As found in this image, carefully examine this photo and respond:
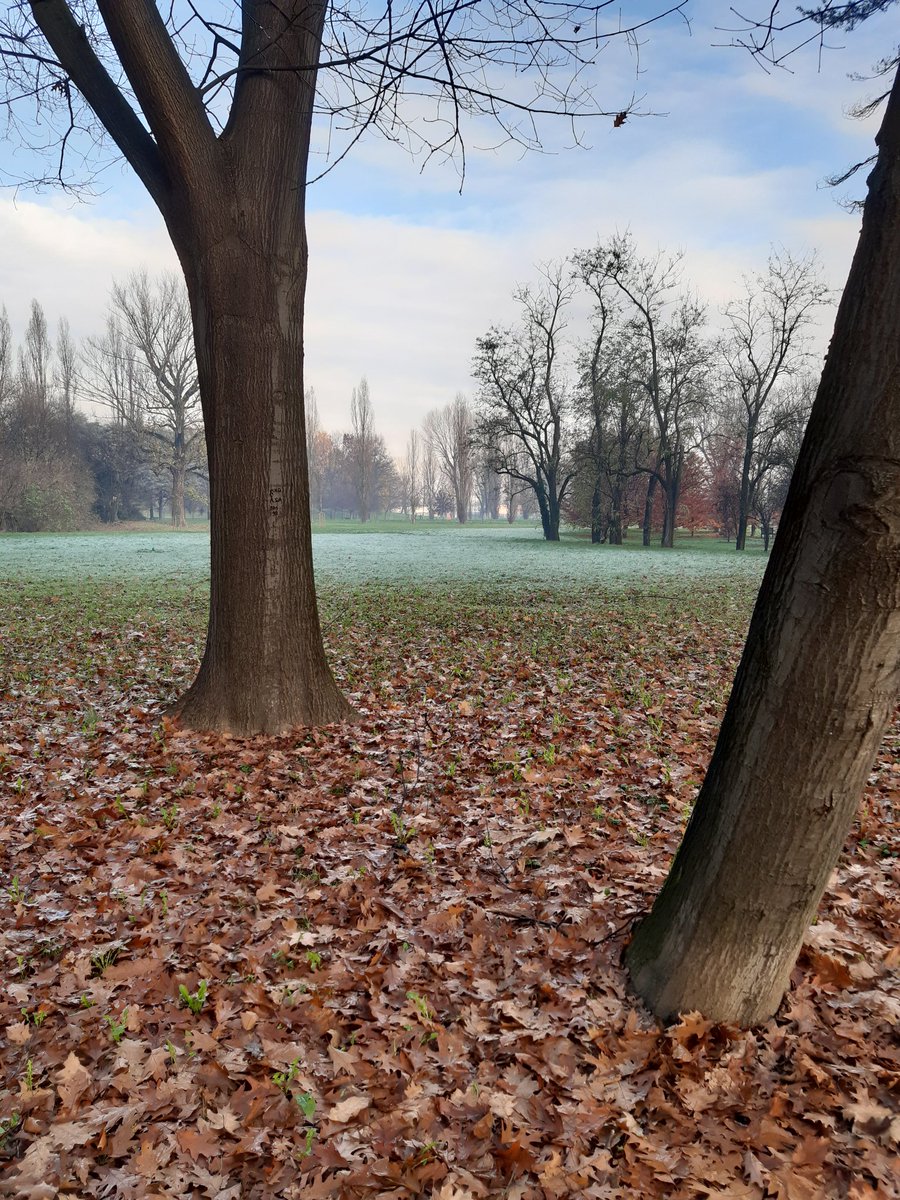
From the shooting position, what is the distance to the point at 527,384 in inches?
1497

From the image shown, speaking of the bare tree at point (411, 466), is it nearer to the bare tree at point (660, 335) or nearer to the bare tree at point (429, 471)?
the bare tree at point (429, 471)

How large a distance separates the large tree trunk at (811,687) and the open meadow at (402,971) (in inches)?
13.8

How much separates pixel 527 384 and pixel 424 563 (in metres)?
16.8

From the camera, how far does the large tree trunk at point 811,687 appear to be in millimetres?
2037

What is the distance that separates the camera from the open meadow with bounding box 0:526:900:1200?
A: 87.6 inches

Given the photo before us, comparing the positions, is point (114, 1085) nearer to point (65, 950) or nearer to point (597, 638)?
point (65, 950)

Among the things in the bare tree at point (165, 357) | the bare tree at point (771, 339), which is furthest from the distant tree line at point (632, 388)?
the bare tree at point (165, 357)

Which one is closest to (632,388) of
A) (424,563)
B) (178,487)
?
(424,563)

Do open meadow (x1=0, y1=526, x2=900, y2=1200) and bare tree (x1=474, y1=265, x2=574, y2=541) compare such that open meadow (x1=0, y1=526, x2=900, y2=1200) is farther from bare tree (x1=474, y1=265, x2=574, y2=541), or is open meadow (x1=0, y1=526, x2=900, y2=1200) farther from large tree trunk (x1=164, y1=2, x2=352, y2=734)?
bare tree (x1=474, y1=265, x2=574, y2=541)

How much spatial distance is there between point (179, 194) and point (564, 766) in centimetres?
532

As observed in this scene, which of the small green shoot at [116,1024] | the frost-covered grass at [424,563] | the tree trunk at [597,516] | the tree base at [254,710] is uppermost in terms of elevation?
the tree trunk at [597,516]

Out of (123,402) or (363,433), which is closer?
(123,402)

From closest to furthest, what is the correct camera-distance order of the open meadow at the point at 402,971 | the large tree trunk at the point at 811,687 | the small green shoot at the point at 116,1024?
the large tree trunk at the point at 811,687
the open meadow at the point at 402,971
the small green shoot at the point at 116,1024

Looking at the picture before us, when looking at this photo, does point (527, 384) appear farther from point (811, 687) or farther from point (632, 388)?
point (811, 687)
